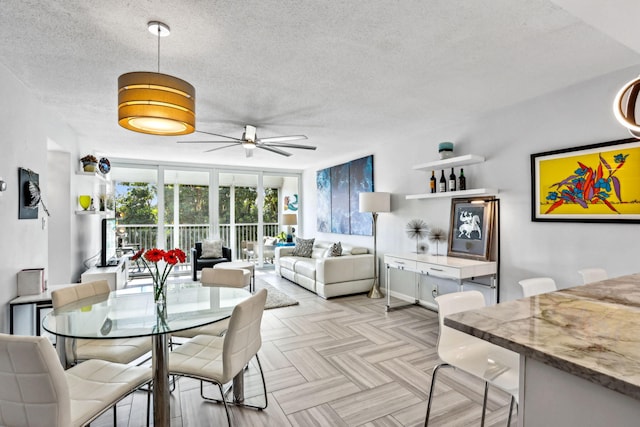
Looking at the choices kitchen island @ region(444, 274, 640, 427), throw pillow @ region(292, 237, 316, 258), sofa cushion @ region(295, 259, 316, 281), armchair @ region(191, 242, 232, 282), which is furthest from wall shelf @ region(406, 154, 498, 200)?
armchair @ region(191, 242, 232, 282)

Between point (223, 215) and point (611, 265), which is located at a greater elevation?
point (223, 215)

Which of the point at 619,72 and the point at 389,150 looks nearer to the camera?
the point at 619,72

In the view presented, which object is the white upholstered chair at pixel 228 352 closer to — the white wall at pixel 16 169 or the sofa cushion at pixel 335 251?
the white wall at pixel 16 169

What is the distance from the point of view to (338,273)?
16.6 ft

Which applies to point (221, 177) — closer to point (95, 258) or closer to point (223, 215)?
point (223, 215)

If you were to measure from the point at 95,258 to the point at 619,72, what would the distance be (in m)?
6.93

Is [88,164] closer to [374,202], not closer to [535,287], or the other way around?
[374,202]

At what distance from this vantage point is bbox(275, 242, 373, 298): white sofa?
5.00 metres

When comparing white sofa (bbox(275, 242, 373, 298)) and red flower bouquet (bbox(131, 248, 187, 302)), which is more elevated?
red flower bouquet (bbox(131, 248, 187, 302))

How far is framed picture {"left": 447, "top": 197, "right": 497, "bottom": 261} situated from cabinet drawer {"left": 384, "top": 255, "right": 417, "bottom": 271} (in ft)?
1.71

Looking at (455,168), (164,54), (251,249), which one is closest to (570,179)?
(455,168)

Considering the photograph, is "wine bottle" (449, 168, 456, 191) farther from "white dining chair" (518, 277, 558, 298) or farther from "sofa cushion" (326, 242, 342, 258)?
"sofa cushion" (326, 242, 342, 258)

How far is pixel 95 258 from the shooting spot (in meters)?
5.31

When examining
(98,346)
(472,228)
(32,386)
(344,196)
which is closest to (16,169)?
(98,346)
